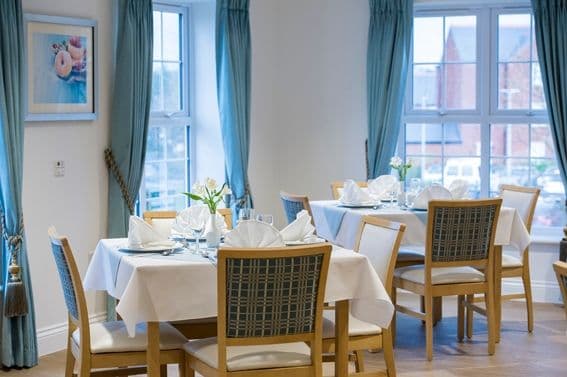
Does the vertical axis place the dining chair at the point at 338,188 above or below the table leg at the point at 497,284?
above

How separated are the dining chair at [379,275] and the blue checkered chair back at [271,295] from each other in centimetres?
45

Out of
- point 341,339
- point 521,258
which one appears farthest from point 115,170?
point 521,258

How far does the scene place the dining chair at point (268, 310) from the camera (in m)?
3.62

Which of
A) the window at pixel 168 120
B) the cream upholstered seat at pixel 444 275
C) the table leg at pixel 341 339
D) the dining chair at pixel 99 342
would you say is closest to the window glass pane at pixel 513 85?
the cream upholstered seat at pixel 444 275

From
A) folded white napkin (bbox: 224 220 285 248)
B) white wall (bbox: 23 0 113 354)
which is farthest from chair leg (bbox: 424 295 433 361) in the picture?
white wall (bbox: 23 0 113 354)

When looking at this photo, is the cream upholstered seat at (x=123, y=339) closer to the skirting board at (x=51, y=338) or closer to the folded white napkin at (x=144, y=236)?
the folded white napkin at (x=144, y=236)

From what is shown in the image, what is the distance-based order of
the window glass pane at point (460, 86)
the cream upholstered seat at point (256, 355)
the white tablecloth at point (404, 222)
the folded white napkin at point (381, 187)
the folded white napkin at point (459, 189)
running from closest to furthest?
the cream upholstered seat at point (256, 355) → the white tablecloth at point (404, 222) → the folded white napkin at point (459, 189) → the folded white napkin at point (381, 187) → the window glass pane at point (460, 86)

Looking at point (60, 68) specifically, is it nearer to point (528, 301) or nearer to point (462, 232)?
point (462, 232)

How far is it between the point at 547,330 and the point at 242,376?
322 cm

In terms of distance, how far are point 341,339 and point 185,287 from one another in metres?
0.74

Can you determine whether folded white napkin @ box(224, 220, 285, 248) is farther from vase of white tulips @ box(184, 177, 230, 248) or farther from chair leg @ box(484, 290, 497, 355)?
chair leg @ box(484, 290, 497, 355)

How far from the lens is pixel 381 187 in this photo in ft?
20.9

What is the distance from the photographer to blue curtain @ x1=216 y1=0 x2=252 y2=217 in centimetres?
686

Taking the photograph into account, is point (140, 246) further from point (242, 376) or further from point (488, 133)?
point (488, 133)
